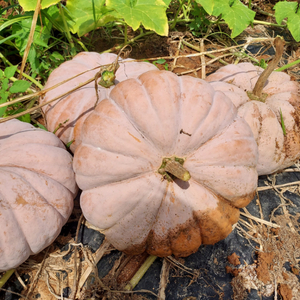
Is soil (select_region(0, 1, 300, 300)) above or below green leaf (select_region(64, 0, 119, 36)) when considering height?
below

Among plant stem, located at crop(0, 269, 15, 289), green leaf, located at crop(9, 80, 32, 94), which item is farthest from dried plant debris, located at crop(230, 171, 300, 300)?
green leaf, located at crop(9, 80, 32, 94)

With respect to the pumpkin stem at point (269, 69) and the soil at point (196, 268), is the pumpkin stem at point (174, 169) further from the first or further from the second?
the pumpkin stem at point (269, 69)

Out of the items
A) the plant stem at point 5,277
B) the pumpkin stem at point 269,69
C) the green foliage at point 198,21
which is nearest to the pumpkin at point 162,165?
the pumpkin stem at point 269,69

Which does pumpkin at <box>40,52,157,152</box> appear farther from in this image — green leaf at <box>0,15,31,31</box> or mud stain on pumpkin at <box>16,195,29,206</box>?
green leaf at <box>0,15,31,31</box>

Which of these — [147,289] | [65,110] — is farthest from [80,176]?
[147,289]

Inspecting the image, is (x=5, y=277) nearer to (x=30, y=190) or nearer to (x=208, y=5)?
(x=30, y=190)
